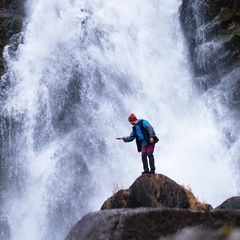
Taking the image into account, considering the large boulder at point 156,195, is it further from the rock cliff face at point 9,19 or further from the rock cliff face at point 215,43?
the rock cliff face at point 9,19

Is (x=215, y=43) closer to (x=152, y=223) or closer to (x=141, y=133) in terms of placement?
(x=141, y=133)

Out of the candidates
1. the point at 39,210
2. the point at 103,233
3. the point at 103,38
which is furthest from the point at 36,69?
the point at 103,233

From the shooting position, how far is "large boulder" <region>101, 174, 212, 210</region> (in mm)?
9266

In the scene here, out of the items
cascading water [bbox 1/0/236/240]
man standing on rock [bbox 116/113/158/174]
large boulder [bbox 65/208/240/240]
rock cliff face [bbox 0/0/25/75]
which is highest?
rock cliff face [bbox 0/0/25/75]

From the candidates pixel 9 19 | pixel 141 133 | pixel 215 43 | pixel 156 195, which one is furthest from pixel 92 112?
pixel 9 19

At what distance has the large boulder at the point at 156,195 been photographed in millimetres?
9266

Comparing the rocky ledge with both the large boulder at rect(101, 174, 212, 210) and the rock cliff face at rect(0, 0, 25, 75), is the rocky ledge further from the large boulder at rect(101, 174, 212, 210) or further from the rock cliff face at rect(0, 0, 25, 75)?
the rock cliff face at rect(0, 0, 25, 75)

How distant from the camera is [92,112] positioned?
1844cm

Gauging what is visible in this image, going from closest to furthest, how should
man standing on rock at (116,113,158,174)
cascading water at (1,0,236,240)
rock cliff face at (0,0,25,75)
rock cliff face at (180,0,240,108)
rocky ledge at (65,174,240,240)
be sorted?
rocky ledge at (65,174,240,240) → man standing on rock at (116,113,158,174) → cascading water at (1,0,236,240) → rock cliff face at (180,0,240,108) → rock cliff face at (0,0,25,75)

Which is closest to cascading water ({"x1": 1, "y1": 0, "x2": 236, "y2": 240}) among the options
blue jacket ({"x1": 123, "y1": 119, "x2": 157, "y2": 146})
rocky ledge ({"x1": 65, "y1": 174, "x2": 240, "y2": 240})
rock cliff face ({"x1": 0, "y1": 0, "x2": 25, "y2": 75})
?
rock cliff face ({"x1": 0, "y1": 0, "x2": 25, "y2": 75})

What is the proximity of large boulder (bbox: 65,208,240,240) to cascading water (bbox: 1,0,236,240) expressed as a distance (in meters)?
9.43

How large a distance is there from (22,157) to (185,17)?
11.3 metres

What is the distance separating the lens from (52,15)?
23.3 metres

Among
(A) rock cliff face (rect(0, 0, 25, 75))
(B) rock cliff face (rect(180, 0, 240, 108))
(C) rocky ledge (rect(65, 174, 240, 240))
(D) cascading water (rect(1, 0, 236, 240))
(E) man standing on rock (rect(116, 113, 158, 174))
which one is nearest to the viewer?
(C) rocky ledge (rect(65, 174, 240, 240))
